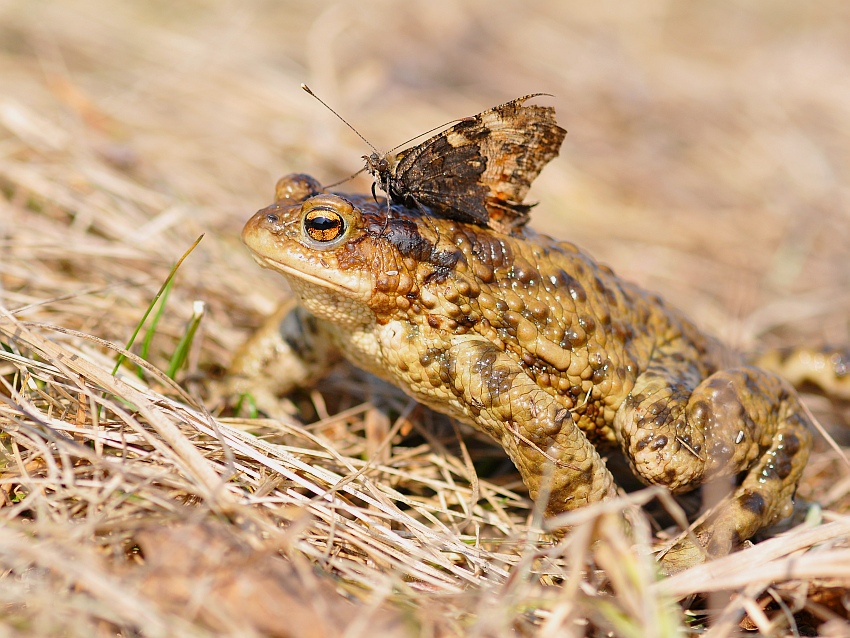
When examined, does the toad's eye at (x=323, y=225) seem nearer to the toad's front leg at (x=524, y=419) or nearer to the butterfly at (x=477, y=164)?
the butterfly at (x=477, y=164)

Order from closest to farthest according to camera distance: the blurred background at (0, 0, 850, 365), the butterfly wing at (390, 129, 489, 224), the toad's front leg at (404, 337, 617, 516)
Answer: the toad's front leg at (404, 337, 617, 516) → the butterfly wing at (390, 129, 489, 224) → the blurred background at (0, 0, 850, 365)

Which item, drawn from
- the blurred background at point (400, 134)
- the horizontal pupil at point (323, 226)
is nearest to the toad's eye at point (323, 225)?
the horizontal pupil at point (323, 226)

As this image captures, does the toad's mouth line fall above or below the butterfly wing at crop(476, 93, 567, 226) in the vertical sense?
below

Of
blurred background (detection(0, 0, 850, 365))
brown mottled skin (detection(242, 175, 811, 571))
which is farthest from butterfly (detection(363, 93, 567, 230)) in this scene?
blurred background (detection(0, 0, 850, 365))

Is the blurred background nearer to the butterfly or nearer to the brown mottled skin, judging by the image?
the brown mottled skin

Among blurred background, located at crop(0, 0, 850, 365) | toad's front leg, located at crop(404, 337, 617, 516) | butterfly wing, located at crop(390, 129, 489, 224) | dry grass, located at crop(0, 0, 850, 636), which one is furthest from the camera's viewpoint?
blurred background, located at crop(0, 0, 850, 365)

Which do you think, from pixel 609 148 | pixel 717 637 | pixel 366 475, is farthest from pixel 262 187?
pixel 717 637

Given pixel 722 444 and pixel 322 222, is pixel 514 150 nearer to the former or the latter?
pixel 322 222

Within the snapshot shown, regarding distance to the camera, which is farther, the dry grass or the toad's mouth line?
the toad's mouth line
